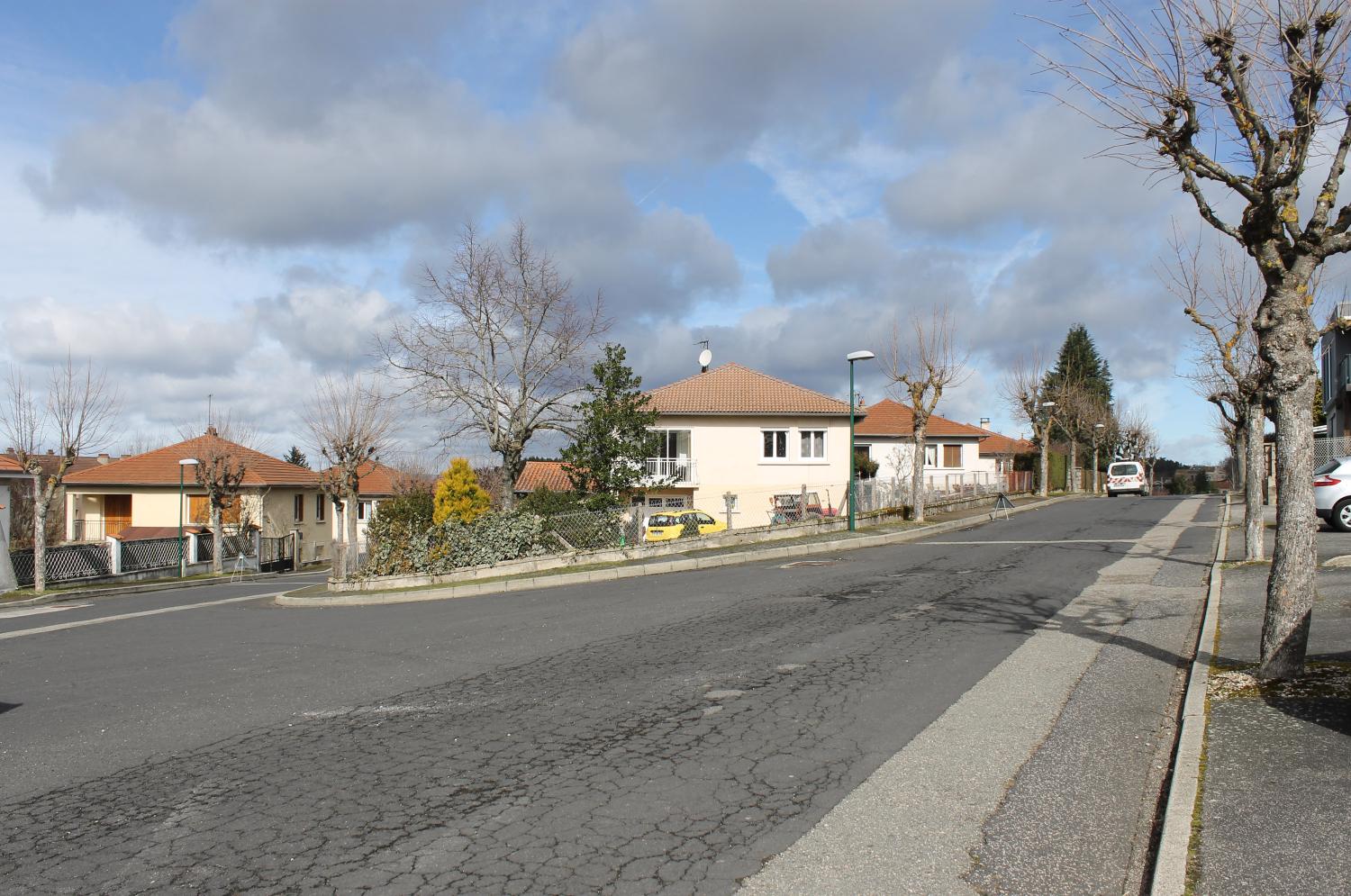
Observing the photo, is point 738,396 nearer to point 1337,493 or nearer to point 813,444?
point 813,444

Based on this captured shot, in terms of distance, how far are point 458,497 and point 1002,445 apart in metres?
68.9

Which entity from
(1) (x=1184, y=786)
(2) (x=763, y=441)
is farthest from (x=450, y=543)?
(2) (x=763, y=441)

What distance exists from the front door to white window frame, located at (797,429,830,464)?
3337 cm

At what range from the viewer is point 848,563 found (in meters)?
17.8

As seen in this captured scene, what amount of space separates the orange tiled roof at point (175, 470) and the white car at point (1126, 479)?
44.5 metres

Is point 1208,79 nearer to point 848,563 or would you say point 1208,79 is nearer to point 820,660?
point 820,660

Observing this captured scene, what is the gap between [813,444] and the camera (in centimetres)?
4162

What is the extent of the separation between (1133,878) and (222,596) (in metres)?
22.6

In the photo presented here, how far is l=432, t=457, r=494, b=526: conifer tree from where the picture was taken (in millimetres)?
20087

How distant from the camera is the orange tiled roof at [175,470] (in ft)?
148

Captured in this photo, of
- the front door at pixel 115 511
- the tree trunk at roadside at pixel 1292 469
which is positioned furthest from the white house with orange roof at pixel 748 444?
the tree trunk at roadside at pixel 1292 469

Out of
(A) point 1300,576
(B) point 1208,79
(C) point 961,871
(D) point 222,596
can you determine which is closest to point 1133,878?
(C) point 961,871

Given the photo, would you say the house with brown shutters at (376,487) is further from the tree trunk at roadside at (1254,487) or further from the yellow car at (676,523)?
the tree trunk at roadside at (1254,487)

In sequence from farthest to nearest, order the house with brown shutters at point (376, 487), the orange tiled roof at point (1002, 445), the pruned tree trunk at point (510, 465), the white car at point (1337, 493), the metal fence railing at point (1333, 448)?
the orange tiled roof at point (1002, 445)
the house with brown shutters at point (376, 487)
the pruned tree trunk at point (510, 465)
the metal fence railing at point (1333, 448)
the white car at point (1337, 493)
